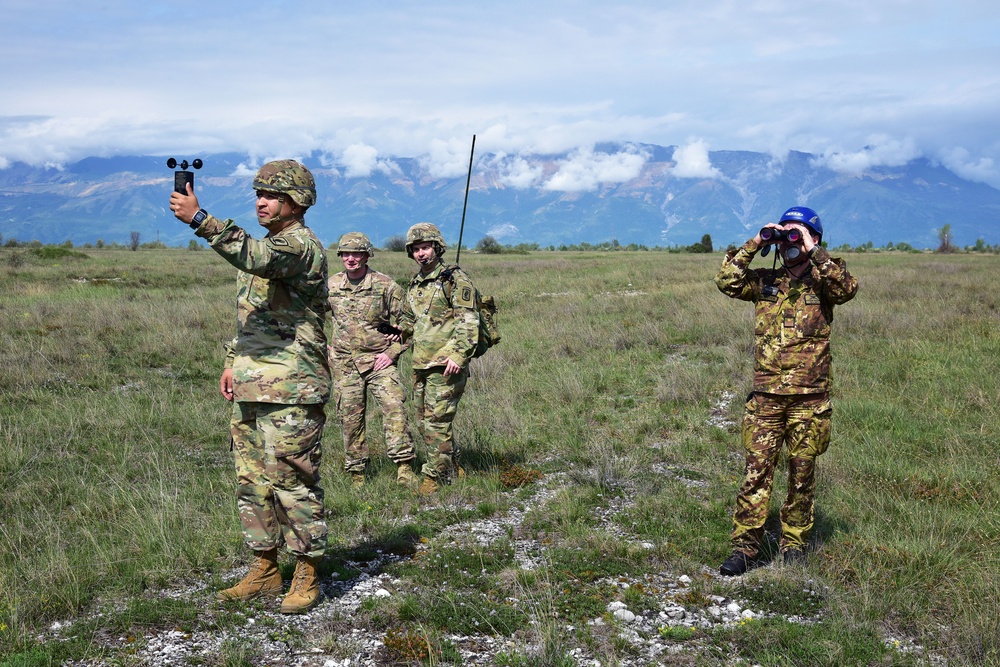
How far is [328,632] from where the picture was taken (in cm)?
382

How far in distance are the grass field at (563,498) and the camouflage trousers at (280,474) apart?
523 mm

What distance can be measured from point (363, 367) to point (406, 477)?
1153mm

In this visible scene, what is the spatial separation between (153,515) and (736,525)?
4.28m

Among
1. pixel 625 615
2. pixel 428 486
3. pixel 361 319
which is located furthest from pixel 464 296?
pixel 625 615

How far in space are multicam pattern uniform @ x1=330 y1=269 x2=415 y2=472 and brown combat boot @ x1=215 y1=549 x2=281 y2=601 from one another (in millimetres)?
2392

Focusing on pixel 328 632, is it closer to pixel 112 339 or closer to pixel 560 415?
pixel 560 415

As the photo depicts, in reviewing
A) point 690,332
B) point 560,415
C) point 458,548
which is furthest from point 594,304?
point 458,548

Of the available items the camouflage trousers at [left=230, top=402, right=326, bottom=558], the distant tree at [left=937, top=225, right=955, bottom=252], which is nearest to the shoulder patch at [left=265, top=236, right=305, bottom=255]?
the camouflage trousers at [left=230, top=402, right=326, bottom=558]

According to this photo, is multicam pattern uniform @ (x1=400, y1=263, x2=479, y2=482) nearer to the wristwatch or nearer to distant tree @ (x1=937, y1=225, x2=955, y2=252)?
the wristwatch

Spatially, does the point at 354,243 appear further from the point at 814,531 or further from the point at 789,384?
the point at 814,531

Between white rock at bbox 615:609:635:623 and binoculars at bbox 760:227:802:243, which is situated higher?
binoculars at bbox 760:227:802:243

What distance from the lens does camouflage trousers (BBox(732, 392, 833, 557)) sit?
4.46 m

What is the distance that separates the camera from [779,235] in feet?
14.4

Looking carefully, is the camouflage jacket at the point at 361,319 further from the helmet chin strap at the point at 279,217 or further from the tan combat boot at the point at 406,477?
the helmet chin strap at the point at 279,217
